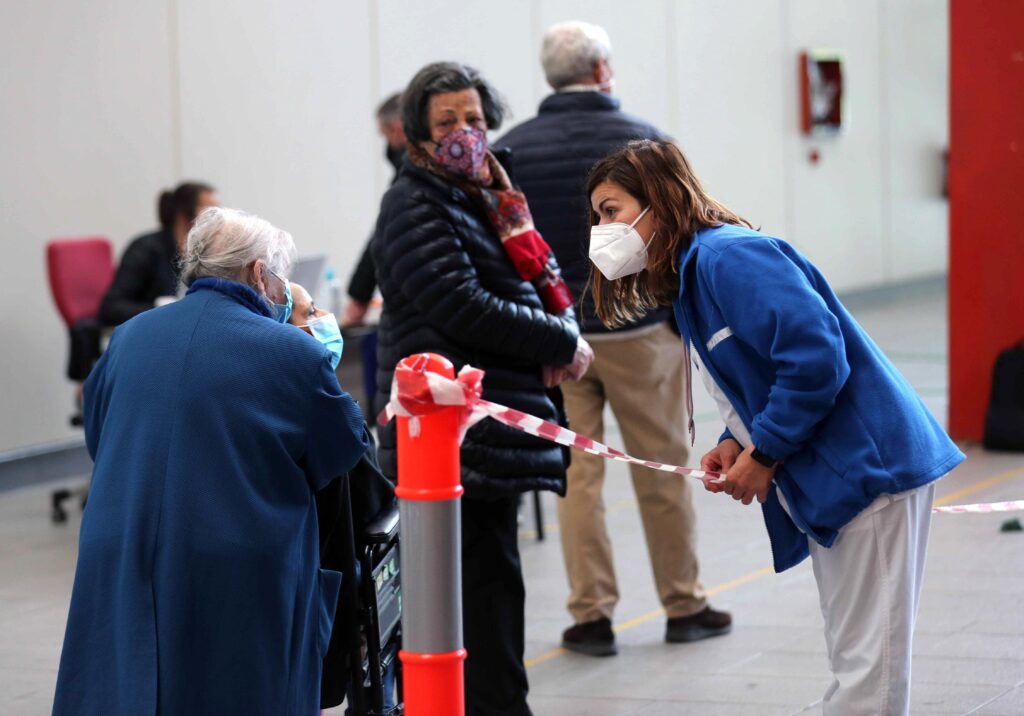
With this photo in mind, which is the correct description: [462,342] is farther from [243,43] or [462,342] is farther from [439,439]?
[243,43]

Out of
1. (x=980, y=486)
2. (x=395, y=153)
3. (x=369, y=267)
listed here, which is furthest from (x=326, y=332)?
(x=980, y=486)

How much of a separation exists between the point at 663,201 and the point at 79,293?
211 inches

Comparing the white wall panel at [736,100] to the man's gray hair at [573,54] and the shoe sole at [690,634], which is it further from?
the shoe sole at [690,634]

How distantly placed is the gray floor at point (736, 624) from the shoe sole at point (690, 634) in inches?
1.7

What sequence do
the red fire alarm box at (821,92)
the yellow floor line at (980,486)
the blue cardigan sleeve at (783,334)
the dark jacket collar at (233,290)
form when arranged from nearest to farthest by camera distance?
1. the blue cardigan sleeve at (783,334)
2. the dark jacket collar at (233,290)
3. the yellow floor line at (980,486)
4. the red fire alarm box at (821,92)

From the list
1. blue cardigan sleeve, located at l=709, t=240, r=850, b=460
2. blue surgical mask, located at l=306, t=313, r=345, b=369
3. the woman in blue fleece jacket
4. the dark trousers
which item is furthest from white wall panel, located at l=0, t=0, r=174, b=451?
blue cardigan sleeve, located at l=709, t=240, r=850, b=460

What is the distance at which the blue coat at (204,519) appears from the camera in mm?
2711

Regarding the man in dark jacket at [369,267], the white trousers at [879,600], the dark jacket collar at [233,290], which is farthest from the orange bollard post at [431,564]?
the man in dark jacket at [369,267]

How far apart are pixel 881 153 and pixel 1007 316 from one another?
361 inches

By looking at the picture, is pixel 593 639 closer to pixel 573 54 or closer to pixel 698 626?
pixel 698 626

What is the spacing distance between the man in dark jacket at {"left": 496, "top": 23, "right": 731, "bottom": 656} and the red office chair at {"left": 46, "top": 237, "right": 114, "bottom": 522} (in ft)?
10.7

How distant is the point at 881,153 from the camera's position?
16.7 meters

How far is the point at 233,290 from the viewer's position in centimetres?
290

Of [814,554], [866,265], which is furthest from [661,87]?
[814,554]
